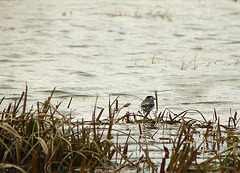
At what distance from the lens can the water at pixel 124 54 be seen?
26.4ft

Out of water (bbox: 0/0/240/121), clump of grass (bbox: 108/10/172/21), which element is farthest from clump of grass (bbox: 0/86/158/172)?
clump of grass (bbox: 108/10/172/21)

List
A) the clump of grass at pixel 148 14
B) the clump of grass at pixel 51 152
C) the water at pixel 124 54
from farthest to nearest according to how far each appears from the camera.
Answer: the clump of grass at pixel 148 14
the water at pixel 124 54
the clump of grass at pixel 51 152

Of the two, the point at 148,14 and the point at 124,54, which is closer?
the point at 124,54

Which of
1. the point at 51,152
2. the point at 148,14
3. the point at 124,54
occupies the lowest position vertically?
the point at 51,152

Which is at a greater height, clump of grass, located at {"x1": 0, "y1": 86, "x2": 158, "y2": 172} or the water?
the water

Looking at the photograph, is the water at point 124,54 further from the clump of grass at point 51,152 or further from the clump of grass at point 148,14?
the clump of grass at point 51,152

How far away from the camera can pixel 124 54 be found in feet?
42.5

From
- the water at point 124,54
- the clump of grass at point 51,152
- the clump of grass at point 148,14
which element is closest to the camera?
the clump of grass at point 51,152

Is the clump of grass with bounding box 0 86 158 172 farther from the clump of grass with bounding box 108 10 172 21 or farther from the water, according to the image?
the clump of grass with bounding box 108 10 172 21

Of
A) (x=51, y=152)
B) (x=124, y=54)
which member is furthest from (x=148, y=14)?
(x=51, y=152)

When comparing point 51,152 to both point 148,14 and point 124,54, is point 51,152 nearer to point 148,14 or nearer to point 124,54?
point 124,54

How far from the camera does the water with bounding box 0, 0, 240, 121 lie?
8039 mm

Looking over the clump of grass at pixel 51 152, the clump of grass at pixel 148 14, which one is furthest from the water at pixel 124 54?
the clump of grass at pixel 51 152

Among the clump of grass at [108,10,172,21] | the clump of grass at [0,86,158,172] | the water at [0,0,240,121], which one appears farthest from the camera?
the clump of grass at [108,10,172,21]
